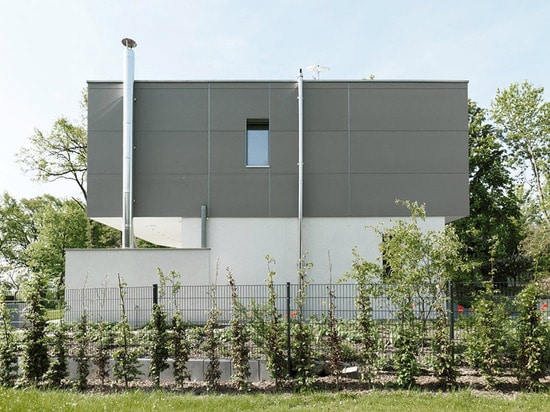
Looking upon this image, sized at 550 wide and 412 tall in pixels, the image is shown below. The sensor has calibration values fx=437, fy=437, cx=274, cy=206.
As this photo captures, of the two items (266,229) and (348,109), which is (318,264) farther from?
(348,109)

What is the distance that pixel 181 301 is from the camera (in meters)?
11.2

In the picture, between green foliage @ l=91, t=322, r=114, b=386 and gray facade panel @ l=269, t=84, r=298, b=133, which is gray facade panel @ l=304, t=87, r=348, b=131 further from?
green foliage @ l=91, t=322, r=114, b=386

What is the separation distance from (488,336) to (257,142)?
8.58 metres

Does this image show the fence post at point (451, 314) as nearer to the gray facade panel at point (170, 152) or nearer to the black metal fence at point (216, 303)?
the black metal fence at point (216, 303)

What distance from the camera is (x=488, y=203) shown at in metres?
24.1

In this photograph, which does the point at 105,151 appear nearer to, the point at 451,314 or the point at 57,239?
the point at 451,314

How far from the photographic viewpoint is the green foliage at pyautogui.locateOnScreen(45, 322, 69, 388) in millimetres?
7473

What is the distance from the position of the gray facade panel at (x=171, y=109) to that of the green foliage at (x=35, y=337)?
6.59 m

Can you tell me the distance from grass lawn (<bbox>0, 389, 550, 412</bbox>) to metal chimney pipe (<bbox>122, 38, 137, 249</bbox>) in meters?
6.30

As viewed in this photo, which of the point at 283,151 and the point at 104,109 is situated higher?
the point at 104,109

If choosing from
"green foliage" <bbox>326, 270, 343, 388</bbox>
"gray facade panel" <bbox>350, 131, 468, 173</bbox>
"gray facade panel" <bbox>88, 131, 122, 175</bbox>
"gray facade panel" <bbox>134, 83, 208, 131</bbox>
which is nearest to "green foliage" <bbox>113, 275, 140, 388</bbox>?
"green foliage" <bbox>326, 270, 343, 388</bbox>

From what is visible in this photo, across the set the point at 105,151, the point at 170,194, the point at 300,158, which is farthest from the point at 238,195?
the point at 105,151

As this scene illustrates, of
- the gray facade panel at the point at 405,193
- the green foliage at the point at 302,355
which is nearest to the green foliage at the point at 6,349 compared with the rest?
the green foliage at the point at 302,355

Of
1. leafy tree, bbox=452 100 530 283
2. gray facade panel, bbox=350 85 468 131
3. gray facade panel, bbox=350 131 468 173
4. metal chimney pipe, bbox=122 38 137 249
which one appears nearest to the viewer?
metal chimney pipe, bbox=122 38 137 249
